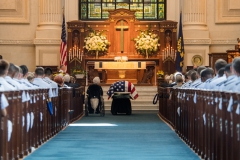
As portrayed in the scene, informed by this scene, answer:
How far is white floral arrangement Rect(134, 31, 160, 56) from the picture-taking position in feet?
97.7

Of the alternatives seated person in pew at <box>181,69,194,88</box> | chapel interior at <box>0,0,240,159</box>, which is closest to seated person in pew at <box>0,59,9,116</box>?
seated person in pew at <box>181,69,194,88</box>

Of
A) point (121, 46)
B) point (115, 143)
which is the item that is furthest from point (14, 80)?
point (121, 46)

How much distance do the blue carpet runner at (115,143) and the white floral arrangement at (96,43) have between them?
9895 mm

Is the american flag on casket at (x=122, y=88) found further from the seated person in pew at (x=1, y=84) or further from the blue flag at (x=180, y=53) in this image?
the seated person in pew at (x=1, y=84)

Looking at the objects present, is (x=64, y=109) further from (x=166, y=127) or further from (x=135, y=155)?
(x=135, y=155)

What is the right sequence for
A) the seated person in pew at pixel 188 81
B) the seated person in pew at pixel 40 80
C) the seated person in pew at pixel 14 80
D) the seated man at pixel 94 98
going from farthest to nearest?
1. the seated man at pixel 94 98
2. the seated person in pew at pixel 188 81
3. the seated person in pew at pixel 40 80
4. the seated person in pew at pixel 14 80

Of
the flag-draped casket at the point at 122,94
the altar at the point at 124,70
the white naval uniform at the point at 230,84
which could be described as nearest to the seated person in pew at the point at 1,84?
the white naval uniform at the point at 230,84

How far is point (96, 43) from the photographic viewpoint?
29.7m

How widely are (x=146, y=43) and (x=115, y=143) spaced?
16.2 meters

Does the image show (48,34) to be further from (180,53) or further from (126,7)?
(180,53)

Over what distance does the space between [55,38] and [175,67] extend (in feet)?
17.3

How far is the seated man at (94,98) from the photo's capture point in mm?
23750

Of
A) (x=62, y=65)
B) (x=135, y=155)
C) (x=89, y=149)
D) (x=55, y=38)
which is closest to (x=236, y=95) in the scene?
(x=135, y=155)

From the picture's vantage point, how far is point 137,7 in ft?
105
